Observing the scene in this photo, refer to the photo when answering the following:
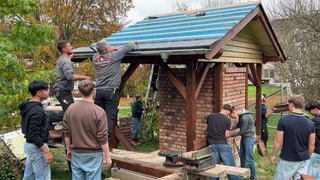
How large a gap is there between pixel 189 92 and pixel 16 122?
3591 millimetres

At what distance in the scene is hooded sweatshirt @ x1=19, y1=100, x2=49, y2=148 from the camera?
14.9ft

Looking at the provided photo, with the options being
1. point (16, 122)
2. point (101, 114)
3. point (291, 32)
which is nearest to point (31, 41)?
point (16, 122)

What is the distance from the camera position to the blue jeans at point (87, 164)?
4.35 metres

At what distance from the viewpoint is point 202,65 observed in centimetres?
763

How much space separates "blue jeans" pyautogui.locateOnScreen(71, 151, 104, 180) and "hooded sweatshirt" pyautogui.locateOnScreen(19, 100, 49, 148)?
0.60 m

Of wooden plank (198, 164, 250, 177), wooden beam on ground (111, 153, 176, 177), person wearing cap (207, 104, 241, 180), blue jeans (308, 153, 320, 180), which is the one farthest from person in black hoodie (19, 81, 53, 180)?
blue jeans (308, 153, 320, 180)

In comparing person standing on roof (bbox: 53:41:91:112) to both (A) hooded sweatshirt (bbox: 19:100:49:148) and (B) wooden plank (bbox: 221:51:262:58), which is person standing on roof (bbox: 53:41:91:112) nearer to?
(A) hooded sweatshirt (bbox: 19:100:49:148)

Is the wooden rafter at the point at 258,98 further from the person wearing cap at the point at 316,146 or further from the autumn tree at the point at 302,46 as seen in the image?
the autumn tree at the point at 302,46

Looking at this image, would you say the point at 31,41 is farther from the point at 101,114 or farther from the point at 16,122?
the point at 101,114

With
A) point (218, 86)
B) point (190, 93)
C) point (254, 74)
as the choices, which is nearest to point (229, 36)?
point (190, 93)

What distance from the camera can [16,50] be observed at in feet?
21.1

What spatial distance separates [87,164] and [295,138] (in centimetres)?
345

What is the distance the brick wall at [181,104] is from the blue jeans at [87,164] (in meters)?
4.31

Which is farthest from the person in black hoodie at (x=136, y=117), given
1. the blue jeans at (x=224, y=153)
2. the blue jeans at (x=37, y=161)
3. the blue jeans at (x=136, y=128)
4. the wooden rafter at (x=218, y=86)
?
the blue jeans at (x=37, y=161)
